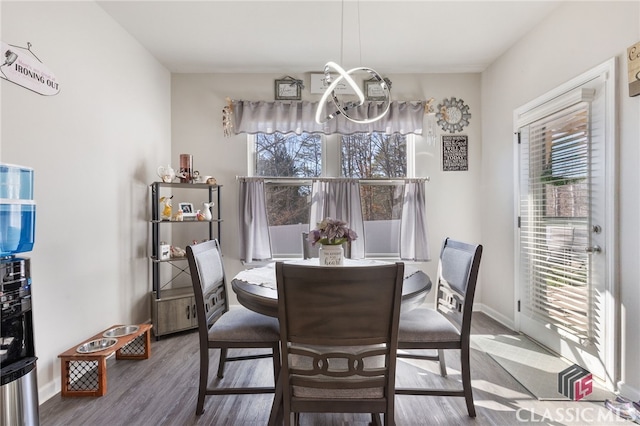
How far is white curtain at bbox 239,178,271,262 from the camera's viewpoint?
321 cm

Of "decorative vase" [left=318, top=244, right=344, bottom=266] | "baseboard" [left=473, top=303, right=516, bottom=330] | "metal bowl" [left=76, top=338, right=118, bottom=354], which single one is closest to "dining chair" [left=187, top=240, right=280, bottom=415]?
"decorative vase" [left=318, top=244, right=344, bottom=266]

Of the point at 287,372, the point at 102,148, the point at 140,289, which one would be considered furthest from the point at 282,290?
the point at 140,289

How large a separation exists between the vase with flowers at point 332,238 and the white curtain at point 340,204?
134cm

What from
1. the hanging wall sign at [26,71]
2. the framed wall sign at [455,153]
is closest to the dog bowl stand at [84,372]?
the hanging wall sign at [26,71]

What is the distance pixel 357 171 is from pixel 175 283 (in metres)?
2.34

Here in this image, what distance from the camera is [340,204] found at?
325 cm

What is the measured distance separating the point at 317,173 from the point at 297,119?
62 centimetres

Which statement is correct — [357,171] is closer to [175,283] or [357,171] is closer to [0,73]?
[175,283]

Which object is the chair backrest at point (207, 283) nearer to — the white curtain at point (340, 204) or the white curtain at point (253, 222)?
the white curtain at point (253, 222)

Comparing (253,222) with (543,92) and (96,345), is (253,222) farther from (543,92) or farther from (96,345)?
(543,92)

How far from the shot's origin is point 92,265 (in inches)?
88.0

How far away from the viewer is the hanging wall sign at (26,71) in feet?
5.39

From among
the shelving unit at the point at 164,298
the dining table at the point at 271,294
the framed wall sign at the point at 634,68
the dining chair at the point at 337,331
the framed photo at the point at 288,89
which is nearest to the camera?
the dining chair at the point at 337,331

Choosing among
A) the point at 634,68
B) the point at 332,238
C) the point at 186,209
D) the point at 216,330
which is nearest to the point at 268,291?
the point at 216,330
